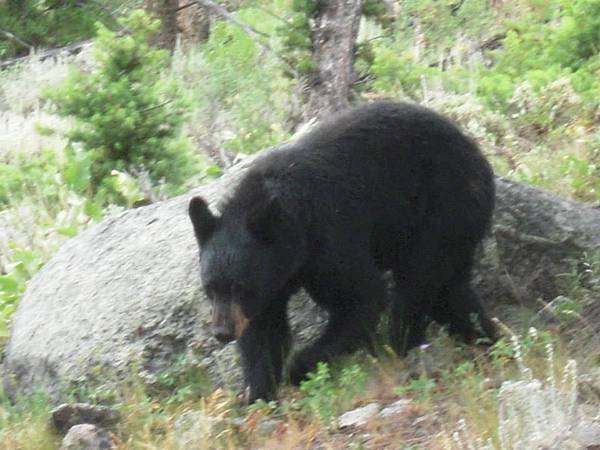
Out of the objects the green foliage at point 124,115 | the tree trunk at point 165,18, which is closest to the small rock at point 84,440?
the green foliage at point 124,115

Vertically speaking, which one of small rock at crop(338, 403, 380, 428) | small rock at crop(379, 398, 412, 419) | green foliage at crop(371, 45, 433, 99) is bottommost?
small rock at crop(379, 398, 412, 419)

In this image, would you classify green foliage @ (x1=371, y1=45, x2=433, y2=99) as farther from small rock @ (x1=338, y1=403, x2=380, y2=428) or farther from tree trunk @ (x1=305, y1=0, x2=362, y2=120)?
small rock @ (x1=338, y1=403, x2=380, y2=428)

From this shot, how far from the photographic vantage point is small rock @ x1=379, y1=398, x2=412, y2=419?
524 cm

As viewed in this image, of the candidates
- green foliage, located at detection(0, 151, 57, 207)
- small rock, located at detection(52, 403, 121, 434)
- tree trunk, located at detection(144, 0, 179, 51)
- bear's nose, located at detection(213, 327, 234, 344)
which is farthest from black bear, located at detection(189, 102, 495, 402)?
tree trunk, located at detection(144, 0, 179, 51)

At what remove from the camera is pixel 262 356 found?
6.23m

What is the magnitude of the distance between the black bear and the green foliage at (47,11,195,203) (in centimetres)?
369

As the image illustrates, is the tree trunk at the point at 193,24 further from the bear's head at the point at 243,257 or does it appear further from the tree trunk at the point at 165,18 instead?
the bear's head at the point at 243,257

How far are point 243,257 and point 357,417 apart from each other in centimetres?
114

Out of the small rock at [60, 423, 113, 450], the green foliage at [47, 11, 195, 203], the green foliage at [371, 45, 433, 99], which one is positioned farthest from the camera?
the green foliage at [371, 45, 433, 99]

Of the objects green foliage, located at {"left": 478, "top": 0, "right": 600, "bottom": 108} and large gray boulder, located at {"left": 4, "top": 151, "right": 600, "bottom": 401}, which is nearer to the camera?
large gray boulder, located at {"left": 4, "top": 151, "right": 600, "bottom": 401}

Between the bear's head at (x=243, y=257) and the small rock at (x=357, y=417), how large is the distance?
86cm

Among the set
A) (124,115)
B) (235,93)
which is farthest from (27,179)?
(235,93)

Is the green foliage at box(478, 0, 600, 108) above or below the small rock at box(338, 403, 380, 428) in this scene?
above

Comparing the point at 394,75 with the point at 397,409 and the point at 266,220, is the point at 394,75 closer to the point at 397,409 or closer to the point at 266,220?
the point at 266,220
